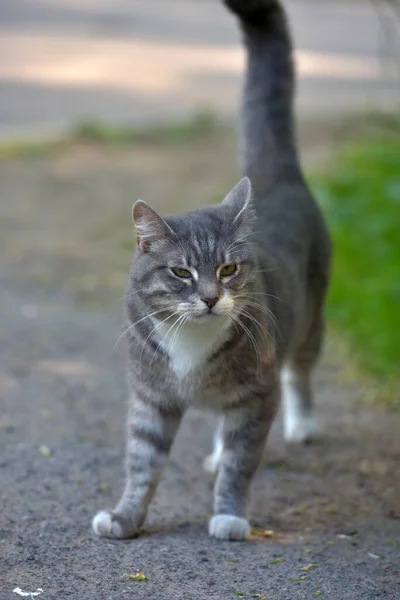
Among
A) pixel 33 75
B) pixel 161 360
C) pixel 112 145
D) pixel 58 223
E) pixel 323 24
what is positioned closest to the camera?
pixel 161 360

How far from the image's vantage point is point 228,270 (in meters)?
3.48

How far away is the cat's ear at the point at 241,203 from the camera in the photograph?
3.61 meters

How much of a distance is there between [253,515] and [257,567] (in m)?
0.64

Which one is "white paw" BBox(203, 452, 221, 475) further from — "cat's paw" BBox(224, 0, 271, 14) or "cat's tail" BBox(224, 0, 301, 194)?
"cat's paw" BBox(224, 0, 271, 14)

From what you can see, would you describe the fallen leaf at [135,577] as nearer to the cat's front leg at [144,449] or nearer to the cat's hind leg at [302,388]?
the cat's front leg at [144,449]

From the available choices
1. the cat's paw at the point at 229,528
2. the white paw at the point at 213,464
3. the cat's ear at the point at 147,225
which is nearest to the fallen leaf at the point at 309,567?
the cat's paw at the point at 229,528

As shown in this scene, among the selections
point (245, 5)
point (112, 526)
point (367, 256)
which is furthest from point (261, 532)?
point (367, 256)

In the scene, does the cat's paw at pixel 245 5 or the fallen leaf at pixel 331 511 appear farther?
the cat's paw at pixel 245 5

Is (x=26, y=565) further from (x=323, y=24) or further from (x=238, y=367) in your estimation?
(x=323, y=24)

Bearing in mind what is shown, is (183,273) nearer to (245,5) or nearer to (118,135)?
(245,5)

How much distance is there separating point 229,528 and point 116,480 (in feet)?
2.22

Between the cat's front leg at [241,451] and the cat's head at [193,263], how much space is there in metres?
0.41

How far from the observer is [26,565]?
3.12 meters

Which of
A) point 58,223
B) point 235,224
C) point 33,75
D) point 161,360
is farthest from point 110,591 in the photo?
point 33,75
